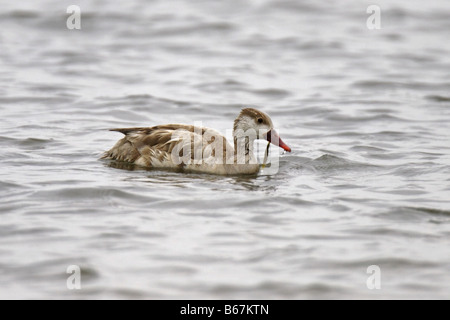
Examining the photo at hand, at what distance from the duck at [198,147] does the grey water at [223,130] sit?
9.0 inches

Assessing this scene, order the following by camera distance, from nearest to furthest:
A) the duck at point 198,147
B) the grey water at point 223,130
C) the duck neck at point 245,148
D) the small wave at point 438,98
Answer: the grey water at point 223,130 → the duck at point 198,147 → the duck neck at point 245,148 → the small wave at point 438,98

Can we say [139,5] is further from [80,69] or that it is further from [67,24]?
[80,69]

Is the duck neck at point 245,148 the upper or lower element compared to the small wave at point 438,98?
lower

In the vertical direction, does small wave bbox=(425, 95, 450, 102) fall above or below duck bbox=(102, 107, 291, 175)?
above

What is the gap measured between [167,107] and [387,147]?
15.2ft

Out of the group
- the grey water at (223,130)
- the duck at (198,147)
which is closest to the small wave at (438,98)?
the grey water at (223,130)

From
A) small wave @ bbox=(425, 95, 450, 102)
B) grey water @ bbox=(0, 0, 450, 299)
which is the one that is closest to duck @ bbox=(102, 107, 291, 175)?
grey water @ bbox=(0, 0, 450, 299)

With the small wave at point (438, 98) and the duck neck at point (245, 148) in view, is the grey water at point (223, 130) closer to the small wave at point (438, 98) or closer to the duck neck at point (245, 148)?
the small wave at point (438, 98)

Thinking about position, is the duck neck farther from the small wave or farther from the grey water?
the small wave

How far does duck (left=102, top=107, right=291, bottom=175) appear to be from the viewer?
10430mm

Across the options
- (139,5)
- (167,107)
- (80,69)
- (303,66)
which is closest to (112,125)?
(167,107)

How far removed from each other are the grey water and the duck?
0.75 ft

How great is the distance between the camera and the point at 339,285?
704 cm

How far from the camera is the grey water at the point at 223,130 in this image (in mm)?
7273
